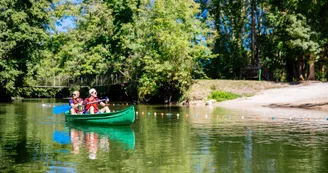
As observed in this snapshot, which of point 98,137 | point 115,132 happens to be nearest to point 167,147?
point 98,137

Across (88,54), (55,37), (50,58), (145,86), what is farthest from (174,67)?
(50,58)

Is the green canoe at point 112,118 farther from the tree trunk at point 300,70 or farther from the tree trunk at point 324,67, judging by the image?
the tree trunk at point 324,67

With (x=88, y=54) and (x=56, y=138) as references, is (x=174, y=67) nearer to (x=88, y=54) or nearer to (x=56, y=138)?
(x=88, y=54)

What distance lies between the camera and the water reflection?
49.0 ft

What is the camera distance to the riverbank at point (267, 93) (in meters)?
37.1

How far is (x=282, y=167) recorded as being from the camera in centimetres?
1154

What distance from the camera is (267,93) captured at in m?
41.8

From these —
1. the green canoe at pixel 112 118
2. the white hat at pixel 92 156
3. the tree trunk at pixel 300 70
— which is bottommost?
the white hat at pixel 92 156

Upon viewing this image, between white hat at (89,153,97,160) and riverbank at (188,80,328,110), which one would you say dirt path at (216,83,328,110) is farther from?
white hat at (89,153,97,160)

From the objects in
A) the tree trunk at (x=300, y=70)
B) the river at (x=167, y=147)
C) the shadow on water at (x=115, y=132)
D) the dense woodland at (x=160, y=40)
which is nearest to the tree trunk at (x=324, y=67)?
the dense woodland at (x=160, y=40)

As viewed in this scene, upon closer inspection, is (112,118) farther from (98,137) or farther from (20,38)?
(20,38)

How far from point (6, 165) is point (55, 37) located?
151 feet

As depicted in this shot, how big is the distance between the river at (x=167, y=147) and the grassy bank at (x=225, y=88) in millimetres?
20017

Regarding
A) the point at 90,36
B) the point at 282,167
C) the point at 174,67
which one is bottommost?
the point at 282,167
